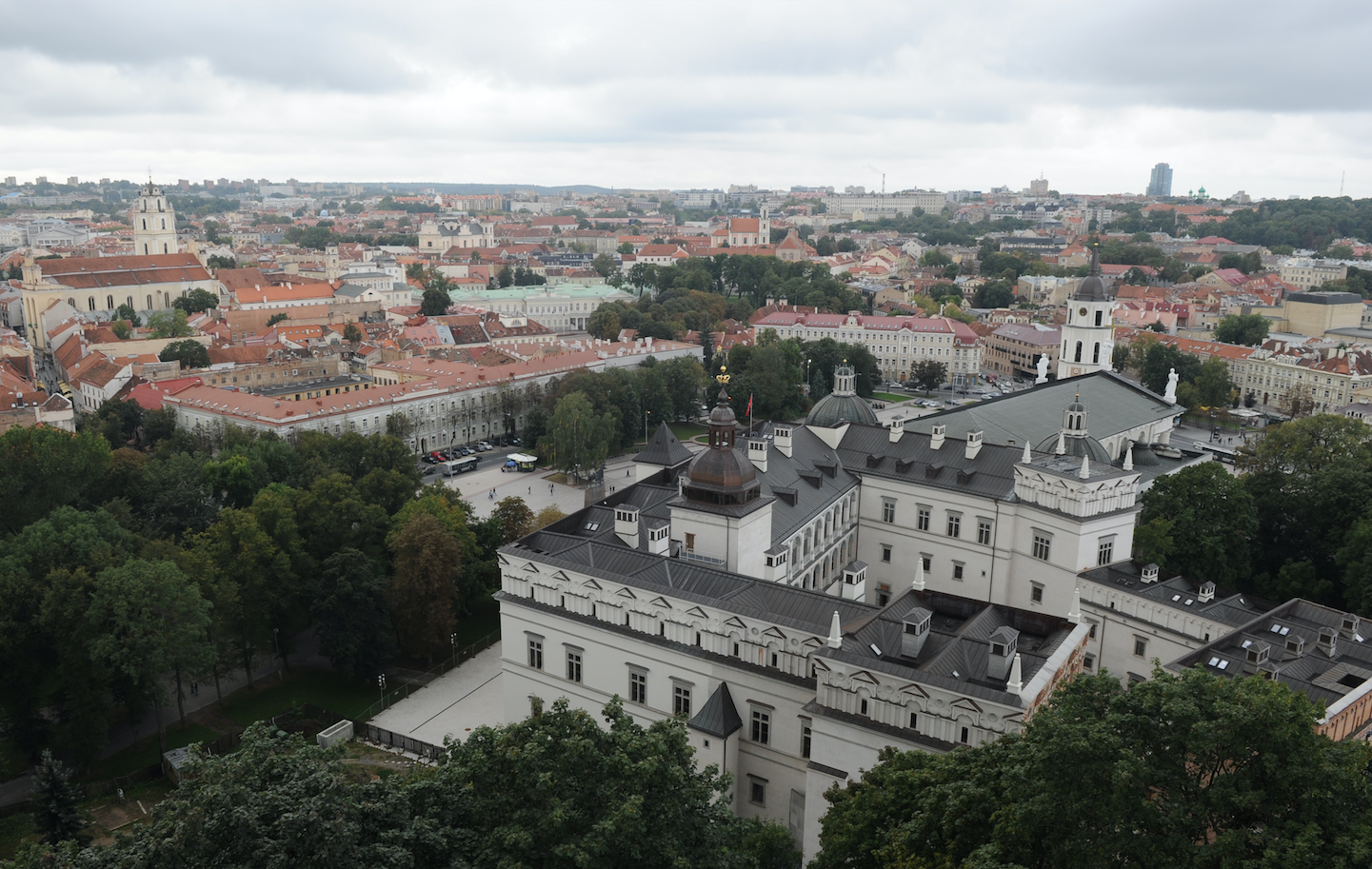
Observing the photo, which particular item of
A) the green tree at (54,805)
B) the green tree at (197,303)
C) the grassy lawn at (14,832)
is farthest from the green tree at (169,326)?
the green tree at (54,805)

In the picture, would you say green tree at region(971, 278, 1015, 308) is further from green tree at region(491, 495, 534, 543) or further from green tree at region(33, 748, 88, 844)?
green tree at region(33, 748, 88, 844)

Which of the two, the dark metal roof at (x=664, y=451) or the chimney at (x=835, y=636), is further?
the dark metal roof at (x=664, y=451)

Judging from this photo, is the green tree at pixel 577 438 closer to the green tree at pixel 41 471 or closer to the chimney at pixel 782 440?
the chimney at pixel 782 440

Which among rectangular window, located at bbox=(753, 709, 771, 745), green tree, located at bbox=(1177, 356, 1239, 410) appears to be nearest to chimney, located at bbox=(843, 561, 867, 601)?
rectangular window, located at bbox=(753, 709, 771, 745)

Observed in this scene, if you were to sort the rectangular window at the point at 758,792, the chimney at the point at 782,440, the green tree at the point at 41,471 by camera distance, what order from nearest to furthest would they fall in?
1. the rectangular window at the point at 758,792
2. the chimney at the point at 782,440
3. the green tree at the point at 41,471

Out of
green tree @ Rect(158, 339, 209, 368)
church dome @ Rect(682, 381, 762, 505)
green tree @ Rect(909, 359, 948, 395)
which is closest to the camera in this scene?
church dome @ Rect(682, 381, 762, 505)

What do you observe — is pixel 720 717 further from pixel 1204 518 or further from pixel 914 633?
pixel 1204 518

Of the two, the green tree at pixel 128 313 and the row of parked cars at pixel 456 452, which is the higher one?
the green tree at pixel 128 313
